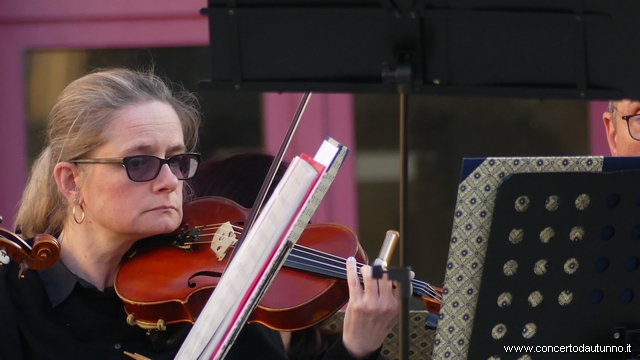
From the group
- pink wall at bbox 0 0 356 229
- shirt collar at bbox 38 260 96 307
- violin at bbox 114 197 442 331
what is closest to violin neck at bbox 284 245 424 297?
violin at bbox 114 197 442 331

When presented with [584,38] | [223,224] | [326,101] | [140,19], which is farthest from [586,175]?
[140,19]

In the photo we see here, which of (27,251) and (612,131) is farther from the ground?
(612,131)

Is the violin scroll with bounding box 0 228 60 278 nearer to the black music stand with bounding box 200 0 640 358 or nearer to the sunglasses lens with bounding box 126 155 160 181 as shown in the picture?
the sunglasses lens with bounding box 126 155 160 181

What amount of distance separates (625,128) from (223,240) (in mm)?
1002

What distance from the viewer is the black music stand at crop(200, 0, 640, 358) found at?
133 centimetres

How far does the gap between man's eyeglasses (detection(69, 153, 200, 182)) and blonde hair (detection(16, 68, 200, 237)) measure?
0.07 m

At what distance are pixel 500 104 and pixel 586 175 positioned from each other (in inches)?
76.3

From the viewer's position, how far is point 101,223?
1864mm

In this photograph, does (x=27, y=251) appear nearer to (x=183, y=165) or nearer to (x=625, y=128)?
(x=183, y=165)

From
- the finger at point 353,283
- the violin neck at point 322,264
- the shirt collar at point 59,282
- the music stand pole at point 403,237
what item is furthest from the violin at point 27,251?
the music stand pole at point 403,237

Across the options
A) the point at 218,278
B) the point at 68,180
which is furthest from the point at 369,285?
the point at 68,180

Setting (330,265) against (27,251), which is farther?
(330,265)

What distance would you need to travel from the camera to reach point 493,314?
1370mm

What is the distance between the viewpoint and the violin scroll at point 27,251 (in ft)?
5.39
